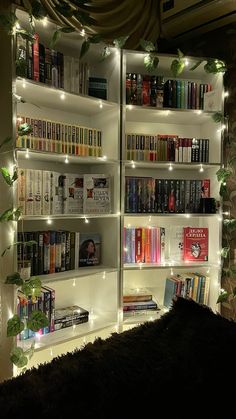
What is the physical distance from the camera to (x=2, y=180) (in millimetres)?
1905

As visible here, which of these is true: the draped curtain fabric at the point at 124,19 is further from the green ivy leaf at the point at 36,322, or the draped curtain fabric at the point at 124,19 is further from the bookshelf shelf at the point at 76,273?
the green ivy leaf at the point at 36,322

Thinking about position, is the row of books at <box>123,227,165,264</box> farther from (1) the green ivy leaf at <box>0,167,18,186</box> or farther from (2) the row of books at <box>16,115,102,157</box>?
(1) the green ivy leaf at <box>0,167,18,186</box>

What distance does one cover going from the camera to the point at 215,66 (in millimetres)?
2373

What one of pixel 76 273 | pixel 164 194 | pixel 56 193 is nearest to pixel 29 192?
pixel 56 193

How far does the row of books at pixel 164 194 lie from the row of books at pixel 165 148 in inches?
5.8

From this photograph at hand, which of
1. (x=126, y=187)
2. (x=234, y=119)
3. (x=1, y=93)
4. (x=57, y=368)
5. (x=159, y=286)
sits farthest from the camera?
(x=159, y=286)

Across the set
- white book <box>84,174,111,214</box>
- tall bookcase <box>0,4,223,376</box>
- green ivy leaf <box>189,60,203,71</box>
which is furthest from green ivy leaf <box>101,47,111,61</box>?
white book <box>84,174,111,214</box>

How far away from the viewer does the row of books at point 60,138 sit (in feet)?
6.51

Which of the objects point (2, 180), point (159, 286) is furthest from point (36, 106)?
point (159, 286)

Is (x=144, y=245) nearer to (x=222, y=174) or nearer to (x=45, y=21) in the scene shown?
(x=222, y=174)

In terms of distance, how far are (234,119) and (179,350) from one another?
189 cm

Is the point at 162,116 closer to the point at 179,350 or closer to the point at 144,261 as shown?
the point at 144,261

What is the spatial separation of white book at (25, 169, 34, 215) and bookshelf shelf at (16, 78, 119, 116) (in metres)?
0.44

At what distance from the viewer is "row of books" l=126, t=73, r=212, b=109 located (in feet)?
7.66
